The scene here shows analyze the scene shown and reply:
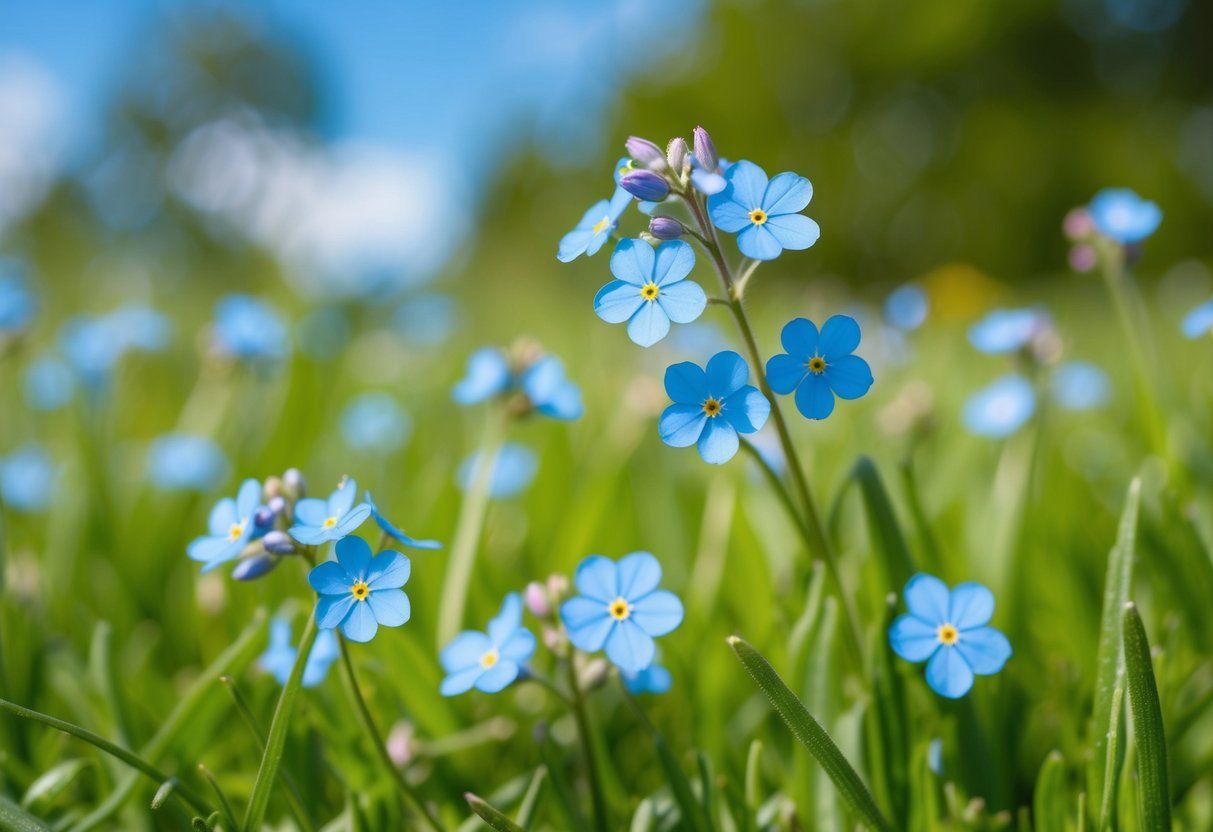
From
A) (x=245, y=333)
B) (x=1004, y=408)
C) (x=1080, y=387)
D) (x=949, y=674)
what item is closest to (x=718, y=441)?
(x=949, y=674)

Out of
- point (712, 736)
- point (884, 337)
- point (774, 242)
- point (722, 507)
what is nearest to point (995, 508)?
point (722, 507)

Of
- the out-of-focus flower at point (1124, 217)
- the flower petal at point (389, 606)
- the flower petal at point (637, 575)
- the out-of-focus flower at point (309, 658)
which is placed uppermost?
the out-of-focus flower at point (1124, 217)

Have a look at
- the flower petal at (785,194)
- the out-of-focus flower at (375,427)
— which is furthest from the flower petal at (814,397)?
the out-of-focus flower at (375,427)

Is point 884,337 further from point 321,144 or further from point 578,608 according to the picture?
point 321,144

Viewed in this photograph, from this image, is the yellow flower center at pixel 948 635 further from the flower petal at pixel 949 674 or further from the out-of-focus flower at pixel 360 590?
the out-of-focus flower at pixel 360 590

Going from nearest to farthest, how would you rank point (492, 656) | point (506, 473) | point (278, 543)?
point (278, 543) → point (492, 656) → point (506, 473)

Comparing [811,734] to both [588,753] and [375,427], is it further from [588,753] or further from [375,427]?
[375,427]

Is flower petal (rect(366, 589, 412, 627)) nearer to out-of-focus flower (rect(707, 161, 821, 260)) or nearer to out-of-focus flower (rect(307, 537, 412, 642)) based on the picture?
out-of-focus flower (rect(307, 537, 412, 642))
